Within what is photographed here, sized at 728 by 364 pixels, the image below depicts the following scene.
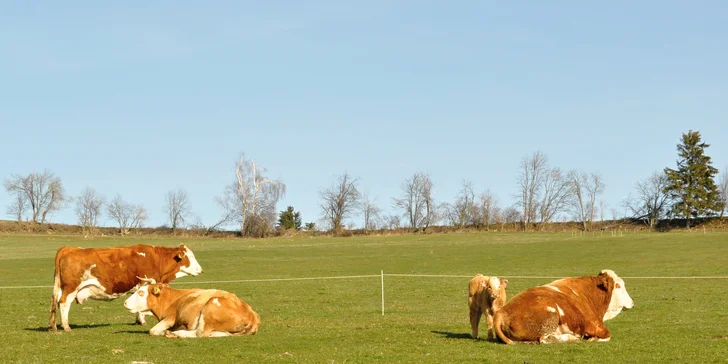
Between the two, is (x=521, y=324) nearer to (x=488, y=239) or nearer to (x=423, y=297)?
(x=423, y=297)

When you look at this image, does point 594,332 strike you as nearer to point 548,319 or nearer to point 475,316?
point 548,319

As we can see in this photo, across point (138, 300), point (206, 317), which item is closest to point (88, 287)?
point (138, 300)

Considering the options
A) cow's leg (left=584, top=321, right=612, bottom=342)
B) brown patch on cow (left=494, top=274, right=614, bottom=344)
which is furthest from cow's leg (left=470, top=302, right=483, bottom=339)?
cow's leg (left=584, top=321, right=612, bottom=342)

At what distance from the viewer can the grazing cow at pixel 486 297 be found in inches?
608

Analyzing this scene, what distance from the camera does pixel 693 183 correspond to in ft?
333

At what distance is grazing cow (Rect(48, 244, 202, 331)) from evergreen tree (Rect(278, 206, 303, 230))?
302 ft

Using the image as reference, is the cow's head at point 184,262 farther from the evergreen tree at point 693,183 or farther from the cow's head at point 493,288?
the evergreen tree at point 693,183

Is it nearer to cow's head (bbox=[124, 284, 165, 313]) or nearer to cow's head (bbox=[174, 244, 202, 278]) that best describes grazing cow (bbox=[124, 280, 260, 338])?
cow's head (bbox=[124, 284, 165, 313])

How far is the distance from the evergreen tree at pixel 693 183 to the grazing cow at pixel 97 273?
91.2m

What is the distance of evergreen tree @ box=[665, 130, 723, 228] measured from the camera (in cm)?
9975

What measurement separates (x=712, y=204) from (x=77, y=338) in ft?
312

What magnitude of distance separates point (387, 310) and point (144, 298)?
37.1 feet

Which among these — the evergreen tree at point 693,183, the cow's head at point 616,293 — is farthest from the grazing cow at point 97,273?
the evergreen tree at point 693,183

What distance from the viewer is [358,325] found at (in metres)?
20.3
